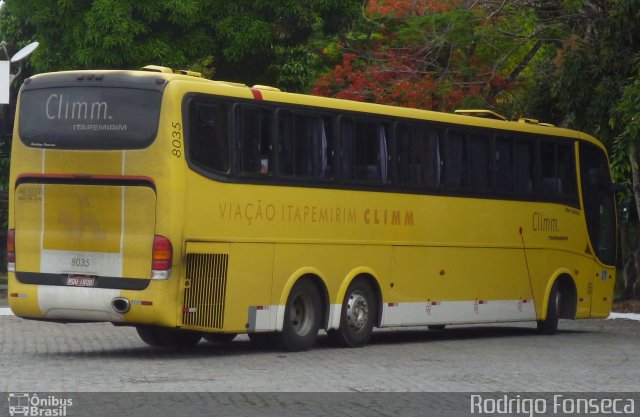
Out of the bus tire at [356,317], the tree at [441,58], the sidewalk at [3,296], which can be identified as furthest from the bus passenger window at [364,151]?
the sidewalk at [3,296]

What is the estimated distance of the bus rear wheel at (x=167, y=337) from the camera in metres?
18.8

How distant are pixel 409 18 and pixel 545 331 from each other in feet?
36.3

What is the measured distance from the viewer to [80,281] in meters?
17.0

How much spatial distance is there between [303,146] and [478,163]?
13.9 ft

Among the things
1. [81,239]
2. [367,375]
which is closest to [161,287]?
[81,239]

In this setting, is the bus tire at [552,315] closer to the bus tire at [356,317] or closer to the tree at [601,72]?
the tree at [601,72]

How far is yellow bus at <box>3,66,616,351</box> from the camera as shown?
1677 cm

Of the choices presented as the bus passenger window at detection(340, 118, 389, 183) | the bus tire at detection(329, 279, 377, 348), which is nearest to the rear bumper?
the bus tire at detection(329, 279, 377, 348)

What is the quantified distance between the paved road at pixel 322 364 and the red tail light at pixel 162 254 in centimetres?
109

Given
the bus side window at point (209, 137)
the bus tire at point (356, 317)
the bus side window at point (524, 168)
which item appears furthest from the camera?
the bus side window at point (524, 168)

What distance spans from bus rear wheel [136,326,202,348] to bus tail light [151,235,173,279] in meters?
2.16

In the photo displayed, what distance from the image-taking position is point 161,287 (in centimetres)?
1652

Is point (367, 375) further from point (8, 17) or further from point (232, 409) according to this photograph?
point (8, 17)

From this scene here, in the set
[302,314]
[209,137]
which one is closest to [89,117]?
[209,137]
